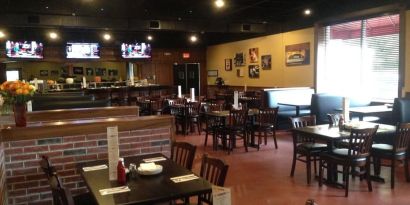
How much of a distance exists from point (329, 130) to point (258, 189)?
135 centimetres

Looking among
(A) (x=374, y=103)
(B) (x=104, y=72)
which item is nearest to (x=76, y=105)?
(A) (x=374, y=103)

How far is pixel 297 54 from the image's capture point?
11195 mm

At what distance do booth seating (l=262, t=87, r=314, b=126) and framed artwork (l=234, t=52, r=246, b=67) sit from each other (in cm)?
424

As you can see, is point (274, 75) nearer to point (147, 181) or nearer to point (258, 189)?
point (258, 189)

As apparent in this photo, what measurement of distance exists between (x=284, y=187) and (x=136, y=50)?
35.6 ft

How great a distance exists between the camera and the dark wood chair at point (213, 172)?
2695 millimetres

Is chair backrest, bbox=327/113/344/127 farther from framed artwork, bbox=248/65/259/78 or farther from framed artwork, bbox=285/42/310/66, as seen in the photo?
framed artwork, bbox=248/65/259/78

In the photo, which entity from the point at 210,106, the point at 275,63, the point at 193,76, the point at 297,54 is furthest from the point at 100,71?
the point at 210,106

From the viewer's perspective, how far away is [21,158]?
11.6ft

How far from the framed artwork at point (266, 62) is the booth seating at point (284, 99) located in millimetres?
2487

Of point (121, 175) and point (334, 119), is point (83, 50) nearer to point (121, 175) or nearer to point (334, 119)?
point (334, 119)

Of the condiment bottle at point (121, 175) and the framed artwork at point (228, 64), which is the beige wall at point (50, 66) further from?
the condiment bottle at point (121, 175)

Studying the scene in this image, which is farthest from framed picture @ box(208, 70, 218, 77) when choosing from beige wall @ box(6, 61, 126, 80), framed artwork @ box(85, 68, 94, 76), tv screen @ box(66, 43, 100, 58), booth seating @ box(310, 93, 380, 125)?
booth seating @ box(310, 93, 380, 125)

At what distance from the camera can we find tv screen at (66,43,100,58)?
13492mm
